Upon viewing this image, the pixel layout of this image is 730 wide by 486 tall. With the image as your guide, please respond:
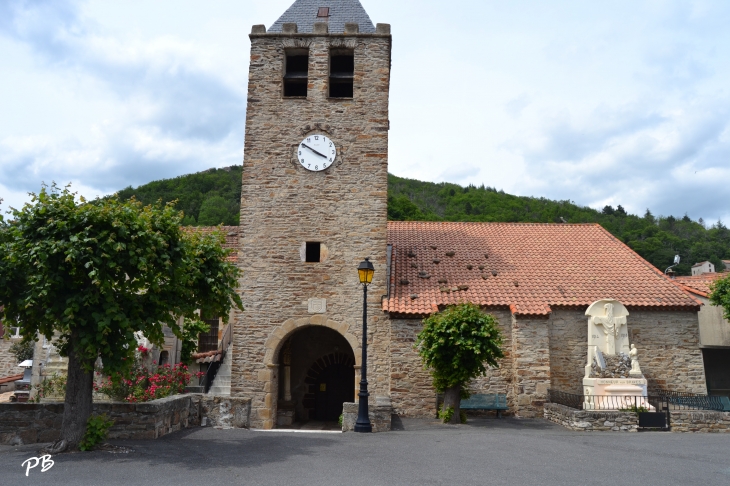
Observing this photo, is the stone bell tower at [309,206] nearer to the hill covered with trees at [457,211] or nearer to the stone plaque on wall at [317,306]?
the stone plaque on wall at [317,306]

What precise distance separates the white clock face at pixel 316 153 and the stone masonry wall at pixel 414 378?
Result: 199 inches

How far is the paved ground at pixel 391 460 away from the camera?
7133 mm

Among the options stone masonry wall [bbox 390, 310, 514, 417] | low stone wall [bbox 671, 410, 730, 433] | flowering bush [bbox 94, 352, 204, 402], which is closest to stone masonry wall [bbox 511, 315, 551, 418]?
stone masonry wall [bbox 390, 310, 514, 417]

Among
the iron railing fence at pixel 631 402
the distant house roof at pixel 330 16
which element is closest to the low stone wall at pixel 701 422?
the iron railing fence at pixel 631 402

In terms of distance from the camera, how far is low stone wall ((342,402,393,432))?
11.5m

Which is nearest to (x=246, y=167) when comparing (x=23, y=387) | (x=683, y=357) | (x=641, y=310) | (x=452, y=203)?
(x=641, y=310)

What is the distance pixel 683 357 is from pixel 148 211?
14845mm

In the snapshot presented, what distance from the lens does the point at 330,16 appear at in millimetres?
18438

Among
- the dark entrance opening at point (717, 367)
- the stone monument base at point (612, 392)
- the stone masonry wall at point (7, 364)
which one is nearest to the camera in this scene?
the stone monument base at point (612, 392)

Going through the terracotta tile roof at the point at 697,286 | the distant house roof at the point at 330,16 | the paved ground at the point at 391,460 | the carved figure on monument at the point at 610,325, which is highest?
the distant house roof at the point at 330,16

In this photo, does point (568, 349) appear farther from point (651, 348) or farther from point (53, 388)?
point (53, 388)

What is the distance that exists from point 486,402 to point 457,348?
291 centimetres

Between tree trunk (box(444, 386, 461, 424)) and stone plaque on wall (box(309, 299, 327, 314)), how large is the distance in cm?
419

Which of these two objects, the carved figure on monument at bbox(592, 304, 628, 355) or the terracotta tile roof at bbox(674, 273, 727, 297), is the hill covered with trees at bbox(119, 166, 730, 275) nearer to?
the terracotta tile roof at bbox(674, 273, 727, 297)
